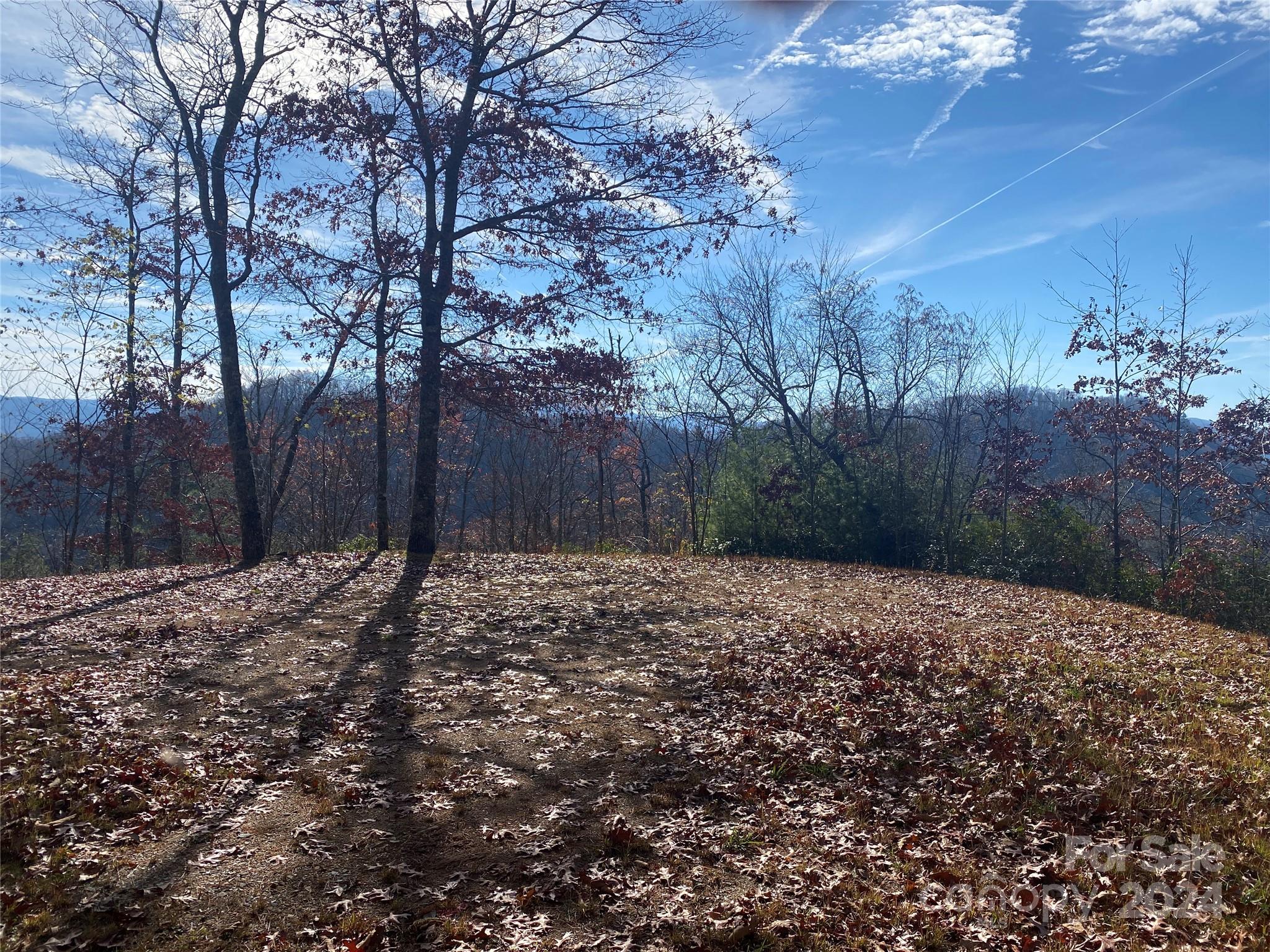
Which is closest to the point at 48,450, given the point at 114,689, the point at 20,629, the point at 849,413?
the point at 20,629

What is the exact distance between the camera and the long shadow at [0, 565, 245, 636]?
8.39 m

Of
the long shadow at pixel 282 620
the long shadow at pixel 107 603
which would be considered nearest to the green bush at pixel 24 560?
the long shadow at pixel 107 603

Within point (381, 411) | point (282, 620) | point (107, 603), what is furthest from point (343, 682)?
point (381, 411)

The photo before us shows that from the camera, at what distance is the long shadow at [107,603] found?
8391 mm

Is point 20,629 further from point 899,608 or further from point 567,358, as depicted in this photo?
point 899,608

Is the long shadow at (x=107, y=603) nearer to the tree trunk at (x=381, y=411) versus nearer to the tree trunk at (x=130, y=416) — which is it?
the tree trunk at (x=381, y=411)

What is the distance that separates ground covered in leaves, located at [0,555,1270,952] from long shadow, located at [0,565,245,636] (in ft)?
0.58

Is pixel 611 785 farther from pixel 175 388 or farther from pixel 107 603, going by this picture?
pixel 175 388

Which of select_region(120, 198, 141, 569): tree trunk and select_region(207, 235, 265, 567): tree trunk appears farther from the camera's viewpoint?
select_region(120, 198, 141, 569): tree trunk

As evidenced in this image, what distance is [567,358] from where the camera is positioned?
13.5 metres

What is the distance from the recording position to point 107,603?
32.3ft

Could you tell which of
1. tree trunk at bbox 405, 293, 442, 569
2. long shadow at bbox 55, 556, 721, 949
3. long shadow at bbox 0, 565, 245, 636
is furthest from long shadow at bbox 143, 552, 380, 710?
long shadow at bbox 0, 565, 245, 636

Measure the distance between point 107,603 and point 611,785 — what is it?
826 cm

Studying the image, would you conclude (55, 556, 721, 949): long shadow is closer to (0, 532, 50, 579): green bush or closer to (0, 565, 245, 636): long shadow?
(0, 565, 245, 636): long shadow
